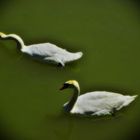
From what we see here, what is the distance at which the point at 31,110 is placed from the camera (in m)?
3.76

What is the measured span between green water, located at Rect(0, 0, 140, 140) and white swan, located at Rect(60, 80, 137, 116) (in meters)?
0.07

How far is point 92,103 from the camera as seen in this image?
3662 millimetres

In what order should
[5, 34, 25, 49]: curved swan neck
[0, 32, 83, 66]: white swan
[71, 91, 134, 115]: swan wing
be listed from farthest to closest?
1. [5, 34, 25, 49]: curved swan neck
2. [0, 32, 83, 66]: white swan
3. [71, 91, 134, 115]: swan wing

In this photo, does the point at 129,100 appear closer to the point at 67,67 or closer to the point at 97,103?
the point at 97,103

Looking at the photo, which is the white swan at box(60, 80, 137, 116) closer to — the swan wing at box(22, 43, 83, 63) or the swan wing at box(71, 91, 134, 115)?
the swan wing at box(71, 91, 134, 115)

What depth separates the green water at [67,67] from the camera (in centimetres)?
367

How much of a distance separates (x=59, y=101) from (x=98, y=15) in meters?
1.07

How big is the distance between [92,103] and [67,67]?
539 mm

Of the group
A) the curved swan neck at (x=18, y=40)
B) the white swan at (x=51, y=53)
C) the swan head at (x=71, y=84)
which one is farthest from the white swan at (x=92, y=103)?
the curved swan neck at (x=18, y=40)

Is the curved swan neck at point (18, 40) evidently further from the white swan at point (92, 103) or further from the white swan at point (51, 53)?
the white swan at point (92, 103)

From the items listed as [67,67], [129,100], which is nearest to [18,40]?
[67,67]

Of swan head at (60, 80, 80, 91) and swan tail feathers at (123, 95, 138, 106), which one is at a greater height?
swan head at (60, 80, 80, 91)

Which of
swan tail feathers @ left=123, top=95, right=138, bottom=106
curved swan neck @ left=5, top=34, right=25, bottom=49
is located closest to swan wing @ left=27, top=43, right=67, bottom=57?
curved swan neck @ left=5, top=34, right=25, bottom=49

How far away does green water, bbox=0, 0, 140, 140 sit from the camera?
12.0 feet
